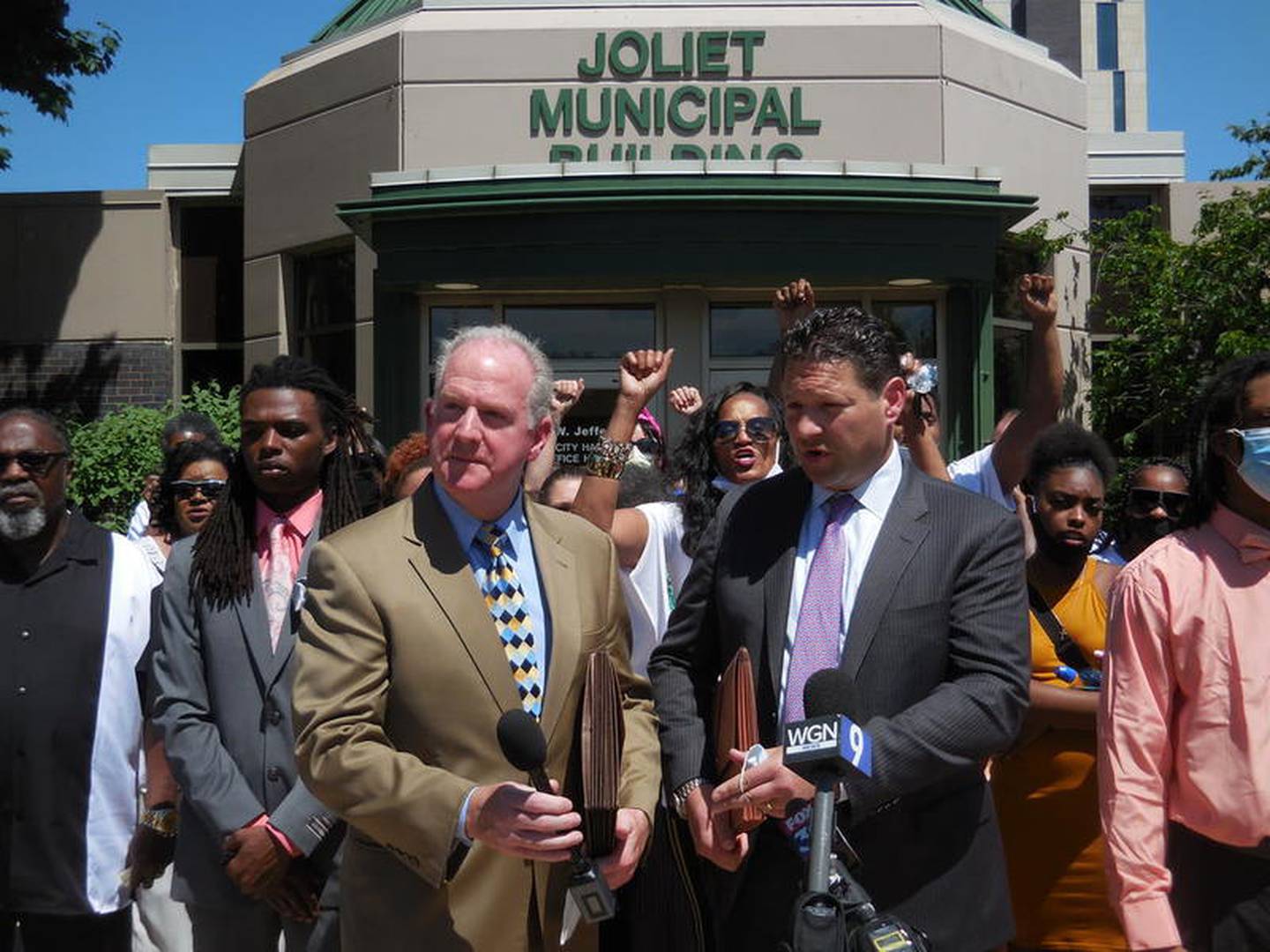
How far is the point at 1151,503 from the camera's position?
603 cm

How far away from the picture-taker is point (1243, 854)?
124 inches

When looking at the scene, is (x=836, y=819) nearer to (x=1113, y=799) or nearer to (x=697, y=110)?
(x=1113, y=799)

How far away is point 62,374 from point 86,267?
1.41 m

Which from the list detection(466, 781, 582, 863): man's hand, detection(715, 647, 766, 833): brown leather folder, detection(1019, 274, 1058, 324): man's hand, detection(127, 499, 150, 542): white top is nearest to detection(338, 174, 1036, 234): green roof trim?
detection(127, 499, 150, 542): white top

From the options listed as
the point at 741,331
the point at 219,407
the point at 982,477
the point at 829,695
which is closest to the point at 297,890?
the point at 829,695

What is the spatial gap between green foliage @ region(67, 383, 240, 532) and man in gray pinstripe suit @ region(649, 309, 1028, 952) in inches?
528

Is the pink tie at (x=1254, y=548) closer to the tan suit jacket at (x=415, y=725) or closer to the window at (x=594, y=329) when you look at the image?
the tan suit jacket at (x=415, y=725)

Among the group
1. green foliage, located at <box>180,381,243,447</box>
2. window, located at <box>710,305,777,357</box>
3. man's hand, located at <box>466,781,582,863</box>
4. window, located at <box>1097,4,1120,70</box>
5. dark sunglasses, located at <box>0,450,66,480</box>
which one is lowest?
man's hand, located at <box>466,781,582,863</box>

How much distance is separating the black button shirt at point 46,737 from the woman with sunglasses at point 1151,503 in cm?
385

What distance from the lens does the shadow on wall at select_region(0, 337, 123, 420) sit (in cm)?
1861

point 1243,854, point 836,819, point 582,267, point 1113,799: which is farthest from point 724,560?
point 582,267

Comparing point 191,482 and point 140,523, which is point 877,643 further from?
point 140,523

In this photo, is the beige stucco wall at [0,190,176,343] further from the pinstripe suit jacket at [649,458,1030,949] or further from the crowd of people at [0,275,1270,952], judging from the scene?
the pinstripe suit jacket at [649,458,1030,949]

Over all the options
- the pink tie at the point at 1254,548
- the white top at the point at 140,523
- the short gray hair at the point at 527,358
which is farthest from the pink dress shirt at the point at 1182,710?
the white top at the point at 140,523
